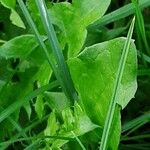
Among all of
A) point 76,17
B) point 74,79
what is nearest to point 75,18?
point 76,17

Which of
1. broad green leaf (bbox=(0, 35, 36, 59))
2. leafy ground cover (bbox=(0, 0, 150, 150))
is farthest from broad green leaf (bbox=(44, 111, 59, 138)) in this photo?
broad green leaf (bbox=(0, 35, 36, 59))

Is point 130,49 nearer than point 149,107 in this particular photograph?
Yes

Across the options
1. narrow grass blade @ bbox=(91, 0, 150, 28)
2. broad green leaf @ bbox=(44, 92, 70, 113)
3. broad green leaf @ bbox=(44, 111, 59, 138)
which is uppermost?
narrow grass blade @ bbox=(91, 0, 150, 28)

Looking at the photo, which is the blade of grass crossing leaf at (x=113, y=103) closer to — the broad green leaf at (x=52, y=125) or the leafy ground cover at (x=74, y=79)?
→ the leafy ground cover at (x=74, y=79)

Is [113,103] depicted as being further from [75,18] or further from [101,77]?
[75,18]

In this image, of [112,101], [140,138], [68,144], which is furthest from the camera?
[140,138]

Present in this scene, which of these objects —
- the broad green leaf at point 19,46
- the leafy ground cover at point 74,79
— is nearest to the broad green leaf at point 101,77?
the leafy ground cover at point 74,79

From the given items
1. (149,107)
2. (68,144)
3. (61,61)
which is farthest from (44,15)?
(149,107)

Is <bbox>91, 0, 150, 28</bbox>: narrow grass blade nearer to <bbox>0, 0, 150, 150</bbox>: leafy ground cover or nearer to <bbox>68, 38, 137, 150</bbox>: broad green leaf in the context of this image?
<bbox>0, 0, 150, 150</bbox>: leafy ground cover

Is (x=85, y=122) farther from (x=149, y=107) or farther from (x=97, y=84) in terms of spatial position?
(x=149, y=107)
